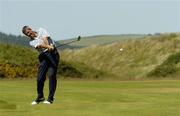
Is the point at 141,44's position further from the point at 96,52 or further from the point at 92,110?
the point at 92,110

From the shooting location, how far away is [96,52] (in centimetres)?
8144

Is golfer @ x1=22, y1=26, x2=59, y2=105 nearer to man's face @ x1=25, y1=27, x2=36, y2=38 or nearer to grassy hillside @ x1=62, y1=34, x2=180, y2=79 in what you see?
man's face @ x1=25, y1=27, x2=36, y2=38

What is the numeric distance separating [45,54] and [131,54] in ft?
198

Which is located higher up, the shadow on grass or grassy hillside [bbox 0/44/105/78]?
the shadow on grass

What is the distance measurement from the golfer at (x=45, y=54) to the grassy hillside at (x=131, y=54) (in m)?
45.3

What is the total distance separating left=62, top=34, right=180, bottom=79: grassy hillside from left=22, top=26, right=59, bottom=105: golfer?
4531 cm

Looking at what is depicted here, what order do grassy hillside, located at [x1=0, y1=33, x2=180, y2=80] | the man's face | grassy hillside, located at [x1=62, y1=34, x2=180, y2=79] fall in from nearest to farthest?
the man's face → grassy hillside, located at [x1=0, y1=33, x2=180, y2=80] → grassy hillside, located at [x1=62, y1=34, x2=180, y2=79]

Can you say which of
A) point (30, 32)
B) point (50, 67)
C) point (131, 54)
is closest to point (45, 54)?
point (50, 67)

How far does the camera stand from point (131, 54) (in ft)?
246

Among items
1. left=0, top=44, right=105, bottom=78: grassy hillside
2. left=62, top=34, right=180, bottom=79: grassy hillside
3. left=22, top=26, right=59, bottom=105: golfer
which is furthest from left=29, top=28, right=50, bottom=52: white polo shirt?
left=62, top=34, right=180, bottom=79: grassy hillside

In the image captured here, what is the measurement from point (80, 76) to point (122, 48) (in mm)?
28103

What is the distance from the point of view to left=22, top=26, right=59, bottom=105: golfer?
15.0 meters

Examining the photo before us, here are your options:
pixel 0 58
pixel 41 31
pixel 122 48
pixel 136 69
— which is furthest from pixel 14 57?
pixel 41 31

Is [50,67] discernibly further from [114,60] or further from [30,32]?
[114,60]
